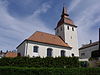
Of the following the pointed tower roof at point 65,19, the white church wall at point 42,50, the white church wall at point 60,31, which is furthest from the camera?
the pointed tower roof at point 65,19

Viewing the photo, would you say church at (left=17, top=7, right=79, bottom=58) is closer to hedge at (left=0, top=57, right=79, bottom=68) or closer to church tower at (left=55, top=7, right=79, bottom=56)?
church tower at (left=55, top=7, right=79, bottom=56)

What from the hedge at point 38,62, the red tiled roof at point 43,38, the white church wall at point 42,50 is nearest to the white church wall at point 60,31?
the red tiled roof at point 43,38

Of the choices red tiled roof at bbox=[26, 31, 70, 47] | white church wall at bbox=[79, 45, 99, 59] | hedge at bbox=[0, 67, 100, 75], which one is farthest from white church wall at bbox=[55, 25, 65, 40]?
hedge at bbox=[0, 67, 100, 75]

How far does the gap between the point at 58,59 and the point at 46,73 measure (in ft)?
26.3

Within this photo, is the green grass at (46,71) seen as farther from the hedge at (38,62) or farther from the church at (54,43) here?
the church at (54,43)

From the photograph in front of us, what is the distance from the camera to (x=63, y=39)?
37.2 meters

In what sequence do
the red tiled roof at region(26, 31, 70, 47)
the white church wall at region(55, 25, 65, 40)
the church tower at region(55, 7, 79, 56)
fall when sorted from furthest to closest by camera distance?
1. the white church wall at region(55, 25, 65, 40)
2. the church tower at region(55, 7, 79, 56)
3. the red tiled roof at region(26, 31, 70, 47)

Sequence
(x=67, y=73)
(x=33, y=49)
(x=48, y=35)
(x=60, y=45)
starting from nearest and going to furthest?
(x=67, y=73) → (x=33, y=49) → (x=60, y=45) → (x=48, y=35)

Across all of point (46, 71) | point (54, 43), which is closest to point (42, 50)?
point (54, 43)

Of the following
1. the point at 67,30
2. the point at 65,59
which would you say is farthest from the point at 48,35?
the point at 65,59

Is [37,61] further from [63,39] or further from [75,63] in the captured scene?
[63,39]

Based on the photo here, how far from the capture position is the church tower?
3738 centimetres

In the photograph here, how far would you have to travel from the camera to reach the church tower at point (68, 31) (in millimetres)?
37375

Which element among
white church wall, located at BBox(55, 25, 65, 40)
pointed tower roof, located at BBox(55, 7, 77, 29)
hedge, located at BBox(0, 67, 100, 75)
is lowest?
hedge, located at BBox(0, 67, 100, 75)
